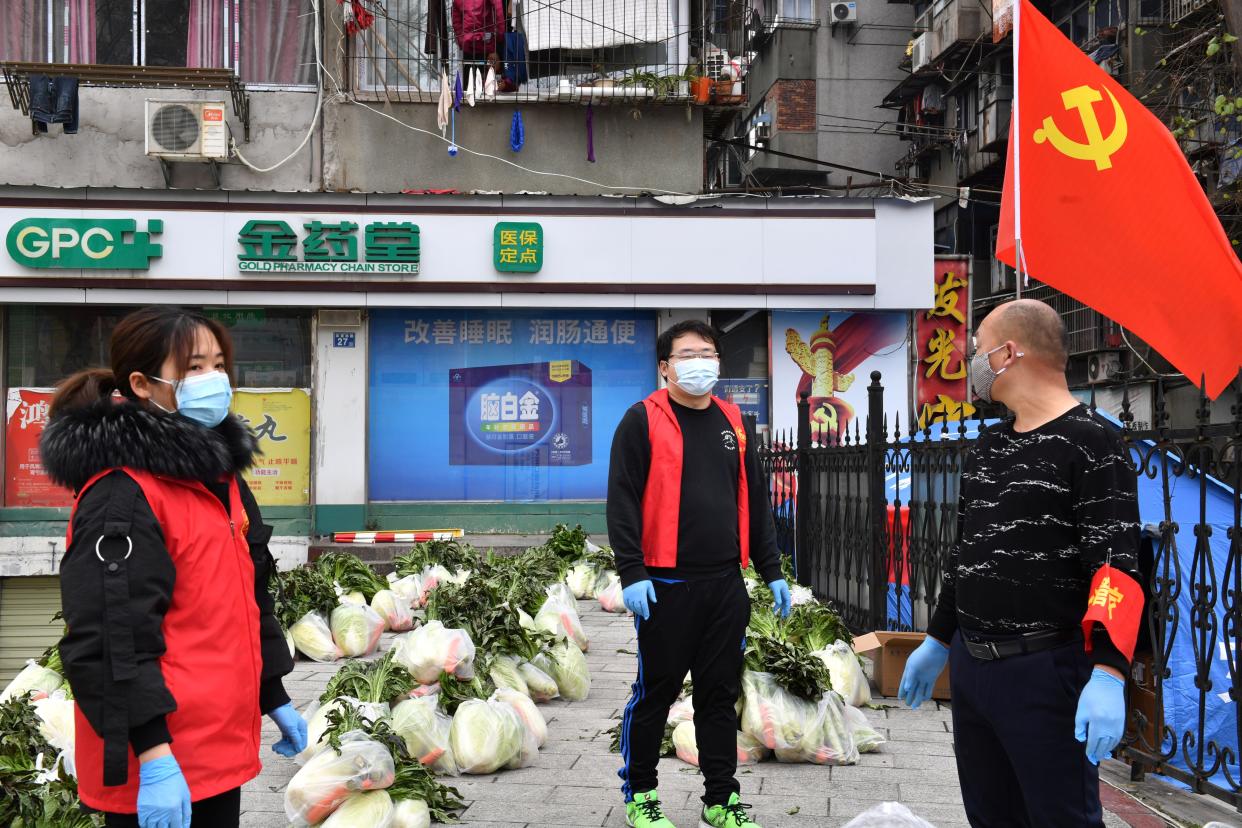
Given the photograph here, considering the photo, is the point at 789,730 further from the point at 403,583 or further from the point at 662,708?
the point at 403,583

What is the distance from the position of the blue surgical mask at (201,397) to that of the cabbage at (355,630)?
5985 mm

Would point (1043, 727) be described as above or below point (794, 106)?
below

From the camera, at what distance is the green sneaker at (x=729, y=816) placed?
14.7ft

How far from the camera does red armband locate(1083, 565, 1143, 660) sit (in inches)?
107

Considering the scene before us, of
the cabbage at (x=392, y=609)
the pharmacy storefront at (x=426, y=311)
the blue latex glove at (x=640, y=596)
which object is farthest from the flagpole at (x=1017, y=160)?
the pharmacy storefront at (x=426, y=311)

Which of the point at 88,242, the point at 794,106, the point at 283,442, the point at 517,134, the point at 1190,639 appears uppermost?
the point at 794,106

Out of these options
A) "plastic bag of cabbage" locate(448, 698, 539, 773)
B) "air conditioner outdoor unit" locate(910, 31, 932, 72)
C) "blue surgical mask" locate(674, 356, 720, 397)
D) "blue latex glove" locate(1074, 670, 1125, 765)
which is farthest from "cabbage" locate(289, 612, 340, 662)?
"air conditioner outdoor unit" locate(910, 31, 932, 72)

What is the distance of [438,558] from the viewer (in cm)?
1103

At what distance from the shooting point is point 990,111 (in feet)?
77.7

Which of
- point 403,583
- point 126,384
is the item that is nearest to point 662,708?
point 126,384

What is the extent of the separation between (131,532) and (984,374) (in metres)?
2.19

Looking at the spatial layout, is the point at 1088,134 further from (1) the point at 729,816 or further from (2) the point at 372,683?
(2) the point at 372,683

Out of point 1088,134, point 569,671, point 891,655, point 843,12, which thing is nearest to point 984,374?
point 1088,134

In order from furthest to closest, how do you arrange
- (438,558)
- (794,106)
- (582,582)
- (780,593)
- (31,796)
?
(794,106)
(582,582)
(438,558)
(780,593)
(31,796)
